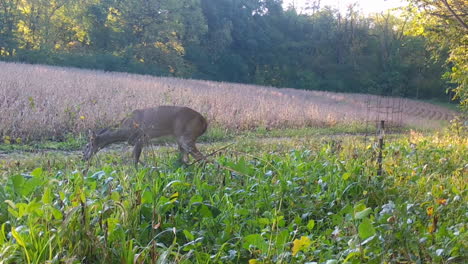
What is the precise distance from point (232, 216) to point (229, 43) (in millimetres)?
53901

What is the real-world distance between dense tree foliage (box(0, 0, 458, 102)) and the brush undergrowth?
3654cm

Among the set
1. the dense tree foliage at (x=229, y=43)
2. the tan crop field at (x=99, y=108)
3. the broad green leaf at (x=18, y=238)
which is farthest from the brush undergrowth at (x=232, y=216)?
the dense tree foliage at (x=229, y=43)

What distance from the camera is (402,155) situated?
7.11 metres

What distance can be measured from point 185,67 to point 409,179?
4629 centimetres

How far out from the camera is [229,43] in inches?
2224

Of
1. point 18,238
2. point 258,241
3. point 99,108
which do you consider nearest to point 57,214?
point 18,238

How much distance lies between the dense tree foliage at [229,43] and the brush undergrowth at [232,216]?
36.5 meters

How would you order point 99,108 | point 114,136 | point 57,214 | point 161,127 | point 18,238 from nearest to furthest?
point 18,238 < point 57,214 < point 114,136 < point 161,127 < point 99,108

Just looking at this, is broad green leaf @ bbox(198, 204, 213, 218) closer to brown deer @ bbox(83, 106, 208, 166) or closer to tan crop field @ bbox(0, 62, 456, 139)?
brown deer @ bbox(83, 106, 208, 166)

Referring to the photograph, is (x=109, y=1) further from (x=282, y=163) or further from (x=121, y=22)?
(x=282, y=163)

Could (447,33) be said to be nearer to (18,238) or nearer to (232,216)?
(232,216)

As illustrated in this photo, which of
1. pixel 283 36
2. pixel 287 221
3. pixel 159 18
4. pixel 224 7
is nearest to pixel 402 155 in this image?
pixel 287 221

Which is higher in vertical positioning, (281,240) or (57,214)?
(57,214)

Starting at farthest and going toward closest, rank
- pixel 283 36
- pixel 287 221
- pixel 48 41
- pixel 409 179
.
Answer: pixel 283 36, pixel 48 41, pixel 409 179, pixel 287 221
